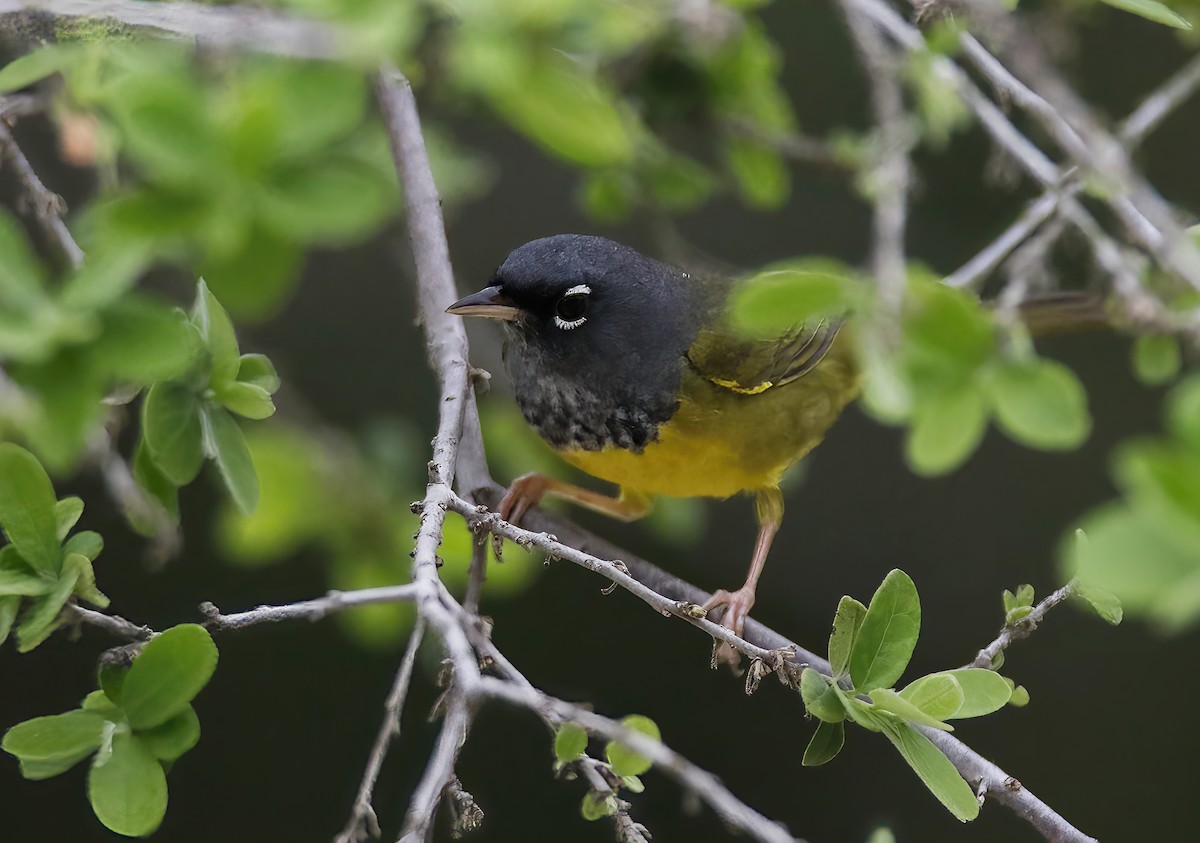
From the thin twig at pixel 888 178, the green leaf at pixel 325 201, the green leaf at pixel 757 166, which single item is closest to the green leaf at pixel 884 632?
the thin twig at pixel 888 178

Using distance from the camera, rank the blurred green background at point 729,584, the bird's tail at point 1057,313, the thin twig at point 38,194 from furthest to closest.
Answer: the blurred green background at point 729,584, the bird's tail at point 1057,313, the thin twig at point 38,194

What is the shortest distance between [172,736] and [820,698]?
0.65 m

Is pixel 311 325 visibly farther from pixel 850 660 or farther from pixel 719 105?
pixel 850 660

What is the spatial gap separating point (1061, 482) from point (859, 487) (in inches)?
28.1

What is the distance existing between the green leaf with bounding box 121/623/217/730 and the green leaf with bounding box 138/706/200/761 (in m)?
0.03

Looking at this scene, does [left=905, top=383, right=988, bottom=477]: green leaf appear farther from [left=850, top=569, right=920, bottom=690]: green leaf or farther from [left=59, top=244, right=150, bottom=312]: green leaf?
[left=59, top=244, right=150, bottom=312]: green leaf

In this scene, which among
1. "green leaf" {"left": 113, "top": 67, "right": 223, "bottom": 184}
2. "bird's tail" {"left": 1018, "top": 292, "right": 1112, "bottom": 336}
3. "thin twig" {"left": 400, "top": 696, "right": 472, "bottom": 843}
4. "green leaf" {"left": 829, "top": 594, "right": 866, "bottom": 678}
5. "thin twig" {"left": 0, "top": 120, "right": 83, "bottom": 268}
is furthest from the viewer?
"bird's tail" {"left": 1018, "top": 292, "right": 1112, "bottom": 336}

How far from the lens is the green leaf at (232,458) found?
1.28 meters

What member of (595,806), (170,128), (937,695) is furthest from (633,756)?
(170,128)

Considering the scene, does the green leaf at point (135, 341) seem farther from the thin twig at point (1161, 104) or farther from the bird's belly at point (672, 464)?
the bird's belly at point (672, 464)

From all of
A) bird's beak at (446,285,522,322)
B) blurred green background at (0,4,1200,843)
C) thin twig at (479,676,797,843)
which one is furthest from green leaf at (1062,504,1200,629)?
blurred green background at (0,4,1200,843)

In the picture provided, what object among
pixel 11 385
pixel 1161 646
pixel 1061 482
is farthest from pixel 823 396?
pixel 1161 646

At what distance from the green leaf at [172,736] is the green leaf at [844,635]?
26.0 inches

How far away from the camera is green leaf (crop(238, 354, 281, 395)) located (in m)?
1.41
